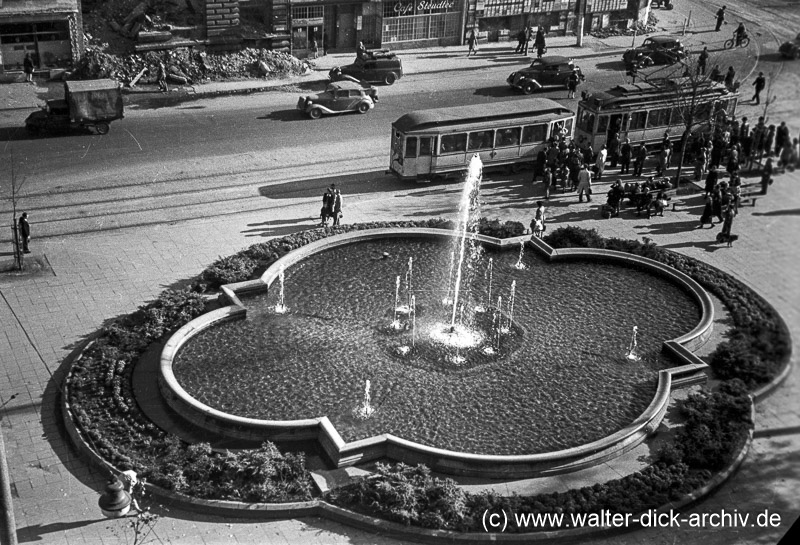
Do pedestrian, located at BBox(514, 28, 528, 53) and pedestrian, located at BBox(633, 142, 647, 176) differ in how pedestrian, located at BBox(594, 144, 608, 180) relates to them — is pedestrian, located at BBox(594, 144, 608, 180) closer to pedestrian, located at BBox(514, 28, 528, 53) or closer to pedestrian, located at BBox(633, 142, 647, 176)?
pedestrian, located at BBox(633, 142, 647, 176)

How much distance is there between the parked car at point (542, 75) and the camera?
1896 inches

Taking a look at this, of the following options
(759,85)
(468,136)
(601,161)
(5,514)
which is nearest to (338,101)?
(468,136)

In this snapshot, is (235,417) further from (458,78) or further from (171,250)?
(458,78)

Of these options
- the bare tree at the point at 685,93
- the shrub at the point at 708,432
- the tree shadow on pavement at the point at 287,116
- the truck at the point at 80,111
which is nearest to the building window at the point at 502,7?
the bare tree at the point at 685,93

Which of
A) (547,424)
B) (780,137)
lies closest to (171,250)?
(547,424)

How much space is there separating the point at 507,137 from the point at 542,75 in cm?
1239

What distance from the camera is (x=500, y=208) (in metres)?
34.8

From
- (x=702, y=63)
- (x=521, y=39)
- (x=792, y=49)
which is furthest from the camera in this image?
(x=521, y=39)

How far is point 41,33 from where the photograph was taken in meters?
45.2

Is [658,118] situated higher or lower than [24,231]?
higher

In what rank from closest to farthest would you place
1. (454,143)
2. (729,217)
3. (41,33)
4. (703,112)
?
(729,217), (454,143), (703,112), (41,33)

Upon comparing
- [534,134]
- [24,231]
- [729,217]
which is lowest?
[24,231]

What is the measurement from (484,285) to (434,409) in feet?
23.4

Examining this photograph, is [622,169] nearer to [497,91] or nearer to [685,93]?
[685,93]
